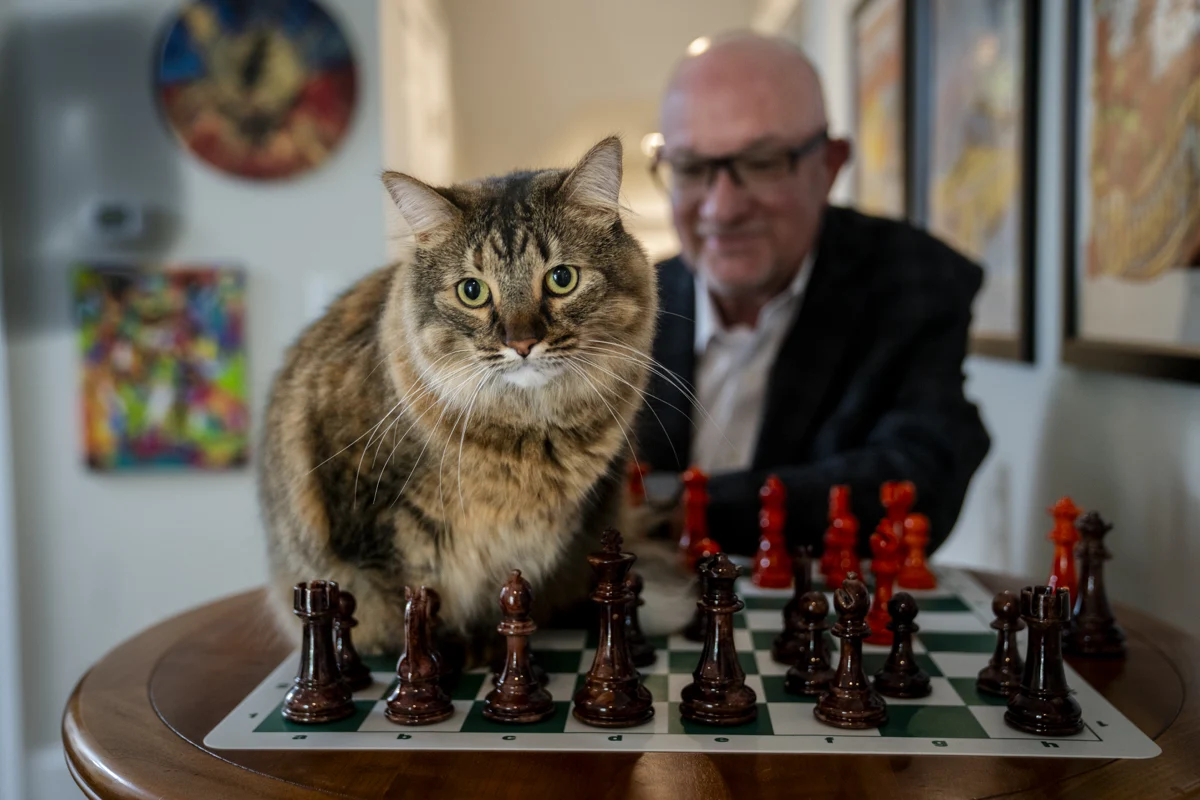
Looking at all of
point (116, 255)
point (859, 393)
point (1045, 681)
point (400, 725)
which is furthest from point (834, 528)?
point (116, 255)

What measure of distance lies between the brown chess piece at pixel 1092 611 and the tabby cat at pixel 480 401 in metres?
0.57

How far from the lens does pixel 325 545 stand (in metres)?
1.07

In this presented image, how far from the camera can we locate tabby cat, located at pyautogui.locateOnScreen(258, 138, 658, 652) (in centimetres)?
97

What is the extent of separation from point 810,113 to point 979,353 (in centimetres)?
83

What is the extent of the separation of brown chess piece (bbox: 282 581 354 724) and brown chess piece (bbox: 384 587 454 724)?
5 centimetres

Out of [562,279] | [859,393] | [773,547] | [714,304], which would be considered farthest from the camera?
[714,304]

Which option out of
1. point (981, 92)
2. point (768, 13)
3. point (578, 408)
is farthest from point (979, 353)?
point (768, 13)

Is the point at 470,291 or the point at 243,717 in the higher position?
the point at 470,291

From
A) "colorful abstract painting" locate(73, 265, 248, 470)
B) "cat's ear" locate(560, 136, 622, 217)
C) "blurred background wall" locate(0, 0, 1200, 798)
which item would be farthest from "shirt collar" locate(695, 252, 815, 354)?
"colorful abstract painting" locate(73, 265, 248, 470)

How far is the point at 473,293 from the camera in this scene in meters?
0.98

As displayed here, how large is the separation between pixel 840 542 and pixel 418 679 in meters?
0.61

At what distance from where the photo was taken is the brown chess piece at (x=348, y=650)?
3.09 feet

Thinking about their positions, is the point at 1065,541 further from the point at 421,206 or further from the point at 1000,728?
the point at 421,206

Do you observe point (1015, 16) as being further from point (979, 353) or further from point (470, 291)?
point (470, 291)
